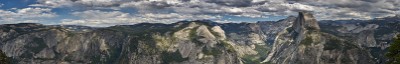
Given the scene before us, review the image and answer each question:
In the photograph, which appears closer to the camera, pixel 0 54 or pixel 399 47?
pixel 399 47

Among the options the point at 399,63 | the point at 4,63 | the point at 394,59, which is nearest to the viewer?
the point at 399,63

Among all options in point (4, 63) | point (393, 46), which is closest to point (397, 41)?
point (393, 46)

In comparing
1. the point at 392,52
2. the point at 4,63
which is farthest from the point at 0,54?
the point at 392,52

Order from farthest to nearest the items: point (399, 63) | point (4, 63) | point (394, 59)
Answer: point (4, 63) < point (394, 59) < point (399, 63)

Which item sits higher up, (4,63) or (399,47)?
(399,47)

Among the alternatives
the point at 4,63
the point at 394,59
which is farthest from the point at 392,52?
the point at 4,63

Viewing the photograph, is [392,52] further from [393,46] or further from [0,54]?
[0,54]

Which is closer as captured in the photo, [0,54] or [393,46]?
[393,46]

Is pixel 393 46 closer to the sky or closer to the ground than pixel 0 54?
closer to the sky

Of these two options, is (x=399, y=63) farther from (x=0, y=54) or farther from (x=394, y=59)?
(x=0, y=54)
